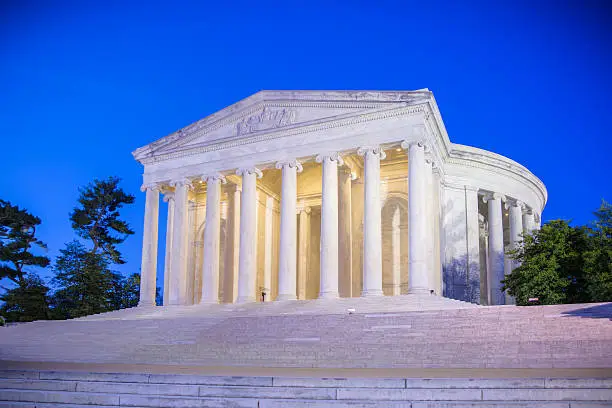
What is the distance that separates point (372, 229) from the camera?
134 ft

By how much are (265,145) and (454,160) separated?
16.1m

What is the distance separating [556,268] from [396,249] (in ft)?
48.7

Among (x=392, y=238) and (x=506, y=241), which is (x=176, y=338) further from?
(x=506, y=241)

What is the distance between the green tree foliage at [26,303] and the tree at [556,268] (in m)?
42.4

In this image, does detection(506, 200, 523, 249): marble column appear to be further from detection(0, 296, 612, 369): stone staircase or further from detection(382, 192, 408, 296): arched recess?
detection(0, 296, 612, 369): stone staircase

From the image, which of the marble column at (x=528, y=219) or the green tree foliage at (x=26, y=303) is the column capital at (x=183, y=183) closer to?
the green tree foliage at (x=26, y=303)

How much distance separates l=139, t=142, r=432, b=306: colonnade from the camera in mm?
39750

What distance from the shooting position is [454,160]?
51.2 m

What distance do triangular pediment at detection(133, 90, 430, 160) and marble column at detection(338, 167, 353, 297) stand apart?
203 inches

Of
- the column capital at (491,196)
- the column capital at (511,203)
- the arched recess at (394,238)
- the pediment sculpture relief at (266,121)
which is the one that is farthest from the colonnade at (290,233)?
the column capital at (511,203)

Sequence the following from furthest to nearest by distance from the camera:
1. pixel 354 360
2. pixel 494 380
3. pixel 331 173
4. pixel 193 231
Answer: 1. pixel 193 231
2. pixel 331 173
3. pixel 354 360
4. pixel 494 380

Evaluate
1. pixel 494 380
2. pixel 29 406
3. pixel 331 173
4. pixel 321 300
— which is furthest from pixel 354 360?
pixel 331 173

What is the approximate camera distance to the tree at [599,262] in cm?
3394

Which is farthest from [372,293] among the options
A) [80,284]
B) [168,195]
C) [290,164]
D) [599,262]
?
[80,284]
